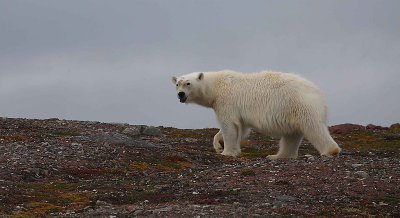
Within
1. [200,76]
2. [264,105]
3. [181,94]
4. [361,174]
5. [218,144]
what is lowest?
[361,174]

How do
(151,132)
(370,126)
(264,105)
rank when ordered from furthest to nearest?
(370,126), (151,132), (264,105)

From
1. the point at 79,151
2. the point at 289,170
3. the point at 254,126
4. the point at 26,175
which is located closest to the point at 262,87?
the point at 254,126

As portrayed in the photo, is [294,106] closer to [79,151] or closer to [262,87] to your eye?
[262,87]

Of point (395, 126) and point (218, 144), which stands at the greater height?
point (395, 126)

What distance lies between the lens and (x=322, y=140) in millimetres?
19422

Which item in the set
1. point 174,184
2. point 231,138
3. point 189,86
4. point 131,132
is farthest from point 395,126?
point 174,184

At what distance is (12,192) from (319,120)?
32.7 ft

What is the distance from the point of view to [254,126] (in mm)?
21953

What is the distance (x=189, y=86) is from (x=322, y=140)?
6.08m

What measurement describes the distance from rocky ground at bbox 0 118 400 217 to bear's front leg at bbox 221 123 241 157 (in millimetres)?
470

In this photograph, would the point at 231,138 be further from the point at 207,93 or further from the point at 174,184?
the point at 174,184

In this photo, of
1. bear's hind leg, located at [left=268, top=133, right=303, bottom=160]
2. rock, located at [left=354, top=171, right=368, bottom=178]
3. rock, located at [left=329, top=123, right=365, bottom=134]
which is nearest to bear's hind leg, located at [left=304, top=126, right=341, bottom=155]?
bear's hind leg, located at [left=268, top=133, right=303, bottom=160]

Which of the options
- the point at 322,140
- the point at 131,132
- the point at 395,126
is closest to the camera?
the point at 322,140

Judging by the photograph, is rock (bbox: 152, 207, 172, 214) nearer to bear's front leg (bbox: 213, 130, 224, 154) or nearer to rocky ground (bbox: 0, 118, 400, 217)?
rocky ground (bbox: 0, 118, 400, 217)
